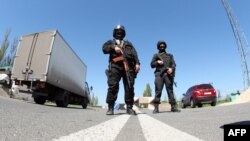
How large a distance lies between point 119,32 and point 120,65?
0.81 metres

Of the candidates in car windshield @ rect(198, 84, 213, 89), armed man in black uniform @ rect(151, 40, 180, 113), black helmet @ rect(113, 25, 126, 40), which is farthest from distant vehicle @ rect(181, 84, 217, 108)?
black helmet @ rect(113, 25, 126, 40)

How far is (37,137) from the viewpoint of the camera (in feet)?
7.98

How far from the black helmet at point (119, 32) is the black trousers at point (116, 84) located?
0.72 m

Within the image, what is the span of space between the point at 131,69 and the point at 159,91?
213 cm

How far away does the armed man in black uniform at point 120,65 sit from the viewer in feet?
22.5

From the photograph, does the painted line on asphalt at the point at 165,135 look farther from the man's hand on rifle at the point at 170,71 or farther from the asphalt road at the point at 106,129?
the man's hand on rifle at the point at 170,71

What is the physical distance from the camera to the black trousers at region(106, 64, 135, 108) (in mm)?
6852

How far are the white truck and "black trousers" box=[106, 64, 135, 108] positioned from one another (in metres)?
7.68

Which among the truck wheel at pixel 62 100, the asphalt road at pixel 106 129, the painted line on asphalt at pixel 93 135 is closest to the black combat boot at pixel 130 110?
the asphalt road at pixel 106 129

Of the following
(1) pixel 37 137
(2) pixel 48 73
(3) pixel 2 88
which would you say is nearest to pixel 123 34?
(1) pixel 37 137

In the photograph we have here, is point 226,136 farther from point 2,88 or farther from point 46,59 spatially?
point 2,88

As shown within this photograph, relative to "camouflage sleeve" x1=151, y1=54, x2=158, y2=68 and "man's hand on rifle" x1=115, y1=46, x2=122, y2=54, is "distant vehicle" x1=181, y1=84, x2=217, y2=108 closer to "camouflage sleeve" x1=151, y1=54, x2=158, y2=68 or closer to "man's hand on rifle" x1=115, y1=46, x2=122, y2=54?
"camouflage sleeve" x1=151, y1=54, x2=158, y2=68

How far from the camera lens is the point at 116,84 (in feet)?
22.6

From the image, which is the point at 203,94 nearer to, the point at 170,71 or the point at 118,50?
the point at 170,71
